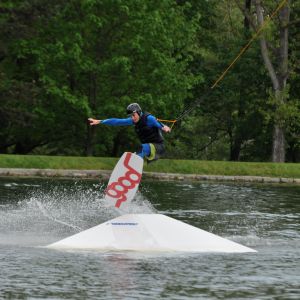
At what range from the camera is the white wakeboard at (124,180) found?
67.7 ft

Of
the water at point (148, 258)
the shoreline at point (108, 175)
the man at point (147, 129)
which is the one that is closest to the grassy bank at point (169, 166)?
the shoreline at point (108, 175)

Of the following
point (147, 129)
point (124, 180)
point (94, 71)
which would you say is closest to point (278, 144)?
point (94, 71)

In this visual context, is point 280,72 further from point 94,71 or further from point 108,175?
point 108,175

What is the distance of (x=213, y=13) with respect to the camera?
68.1 meters

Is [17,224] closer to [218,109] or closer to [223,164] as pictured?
[223,164]

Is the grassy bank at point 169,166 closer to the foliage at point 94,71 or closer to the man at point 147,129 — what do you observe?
the foliage at point 94,71

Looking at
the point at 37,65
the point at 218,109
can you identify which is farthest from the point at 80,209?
the point at 218,109

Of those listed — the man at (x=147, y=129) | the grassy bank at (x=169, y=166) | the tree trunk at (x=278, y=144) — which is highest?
the man at (x=147, y=129)

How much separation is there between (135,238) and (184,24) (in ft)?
133

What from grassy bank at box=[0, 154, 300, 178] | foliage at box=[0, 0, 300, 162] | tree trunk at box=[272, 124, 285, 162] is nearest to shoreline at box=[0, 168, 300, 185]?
grassy bank at box=[0, 154, 300, 178]

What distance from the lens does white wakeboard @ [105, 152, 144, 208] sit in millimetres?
20641

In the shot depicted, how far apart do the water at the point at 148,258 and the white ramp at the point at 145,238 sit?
1.60 feet

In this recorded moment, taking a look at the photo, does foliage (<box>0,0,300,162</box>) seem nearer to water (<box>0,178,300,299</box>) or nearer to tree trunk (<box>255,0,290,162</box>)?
tree trunk (<box>255,0,290,162</box>)

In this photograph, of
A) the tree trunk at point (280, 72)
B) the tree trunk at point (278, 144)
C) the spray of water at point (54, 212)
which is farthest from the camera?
the tree trunk at point (278, 144)
